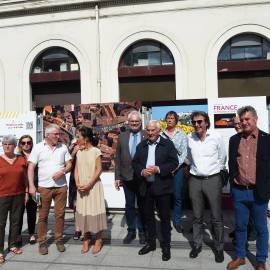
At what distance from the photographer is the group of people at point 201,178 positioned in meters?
4.31

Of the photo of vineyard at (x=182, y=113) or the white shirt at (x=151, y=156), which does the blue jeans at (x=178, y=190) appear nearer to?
the white shirt at (x=151, y=156)

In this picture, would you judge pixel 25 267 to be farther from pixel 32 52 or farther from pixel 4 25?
pixel 4 25

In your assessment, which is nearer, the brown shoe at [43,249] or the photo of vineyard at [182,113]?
the brown shoe at [43,249]

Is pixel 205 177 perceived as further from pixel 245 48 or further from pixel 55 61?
pixel 55 61

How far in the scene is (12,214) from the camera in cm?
508

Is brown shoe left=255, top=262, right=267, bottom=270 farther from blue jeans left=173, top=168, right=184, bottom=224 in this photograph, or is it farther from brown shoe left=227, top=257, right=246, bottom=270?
blue jeans left=173, top=168, right=184, bottom=224

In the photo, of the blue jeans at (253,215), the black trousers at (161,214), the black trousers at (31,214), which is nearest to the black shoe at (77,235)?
the black trousers at (31,214)

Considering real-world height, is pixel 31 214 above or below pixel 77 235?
above

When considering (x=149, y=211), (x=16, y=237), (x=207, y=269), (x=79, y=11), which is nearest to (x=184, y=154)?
(x=149, y=211)

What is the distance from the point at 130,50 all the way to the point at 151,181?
21.9ft

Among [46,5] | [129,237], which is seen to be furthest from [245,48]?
[129,237]

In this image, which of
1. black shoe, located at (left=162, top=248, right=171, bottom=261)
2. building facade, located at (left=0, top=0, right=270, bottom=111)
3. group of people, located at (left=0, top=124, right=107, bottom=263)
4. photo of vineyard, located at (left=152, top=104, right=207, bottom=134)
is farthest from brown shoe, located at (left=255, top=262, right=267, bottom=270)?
building facade, located at (left=0, top=0, right=270, bottom=111)

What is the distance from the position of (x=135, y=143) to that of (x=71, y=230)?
203cm

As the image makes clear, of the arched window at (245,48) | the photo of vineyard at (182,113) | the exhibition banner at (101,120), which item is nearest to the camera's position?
the photo of vineyard at (182,113)
